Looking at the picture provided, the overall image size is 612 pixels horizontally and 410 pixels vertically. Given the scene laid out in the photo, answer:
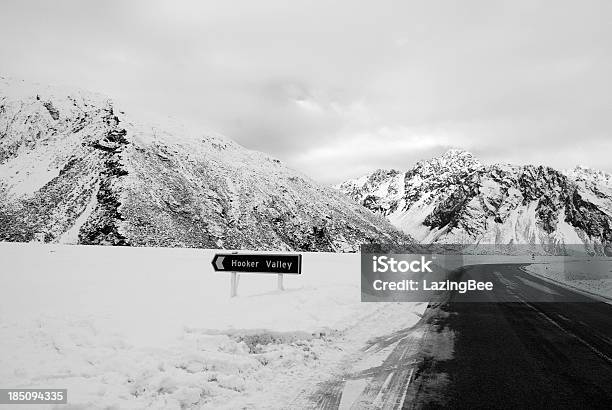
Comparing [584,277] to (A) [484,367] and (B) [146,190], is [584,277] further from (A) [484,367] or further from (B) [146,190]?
(B) [146,190]

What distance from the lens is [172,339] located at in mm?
7641

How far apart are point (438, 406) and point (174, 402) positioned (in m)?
3.41

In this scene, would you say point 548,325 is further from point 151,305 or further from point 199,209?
point 199,209

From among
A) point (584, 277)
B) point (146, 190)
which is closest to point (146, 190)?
point (146, 190)

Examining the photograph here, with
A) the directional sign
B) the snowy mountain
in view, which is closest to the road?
the directional sign

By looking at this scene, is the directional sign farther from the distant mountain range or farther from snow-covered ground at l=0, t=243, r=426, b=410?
the distant mountain range

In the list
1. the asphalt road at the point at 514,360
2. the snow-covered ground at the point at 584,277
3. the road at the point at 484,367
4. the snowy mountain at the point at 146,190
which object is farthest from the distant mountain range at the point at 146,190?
the road at the point at 484,367

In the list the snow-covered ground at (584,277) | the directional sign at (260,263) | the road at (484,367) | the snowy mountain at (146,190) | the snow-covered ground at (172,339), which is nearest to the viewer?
the road at (484,367)

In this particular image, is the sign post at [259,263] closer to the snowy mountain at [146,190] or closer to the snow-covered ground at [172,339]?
the snow-covered ground at [172,339]

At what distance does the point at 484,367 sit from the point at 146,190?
74.8 meters

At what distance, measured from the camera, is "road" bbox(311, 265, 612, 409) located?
540 centimetres

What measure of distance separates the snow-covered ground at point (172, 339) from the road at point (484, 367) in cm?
69

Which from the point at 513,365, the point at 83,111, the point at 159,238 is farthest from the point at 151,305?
the point at 83,111

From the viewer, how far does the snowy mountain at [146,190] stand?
6806cm
